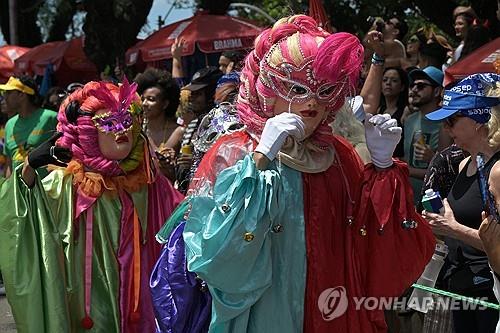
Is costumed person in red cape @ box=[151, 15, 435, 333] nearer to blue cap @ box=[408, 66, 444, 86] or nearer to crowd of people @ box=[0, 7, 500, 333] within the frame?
crowd of people @ box=[0, 7, 500, 333]

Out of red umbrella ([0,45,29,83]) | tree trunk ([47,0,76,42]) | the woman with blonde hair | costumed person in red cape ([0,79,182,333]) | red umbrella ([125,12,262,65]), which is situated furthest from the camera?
tree trunk ([47,0,76,42])

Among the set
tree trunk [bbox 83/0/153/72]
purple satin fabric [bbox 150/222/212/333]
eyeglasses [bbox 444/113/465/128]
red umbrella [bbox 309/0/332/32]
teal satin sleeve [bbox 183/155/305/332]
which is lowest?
tree trunk [bbox 83/0/153/72]

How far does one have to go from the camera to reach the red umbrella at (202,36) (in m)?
10.5

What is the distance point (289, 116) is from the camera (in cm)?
308

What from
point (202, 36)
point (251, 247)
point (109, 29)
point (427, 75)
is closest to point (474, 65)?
point (427, 75)

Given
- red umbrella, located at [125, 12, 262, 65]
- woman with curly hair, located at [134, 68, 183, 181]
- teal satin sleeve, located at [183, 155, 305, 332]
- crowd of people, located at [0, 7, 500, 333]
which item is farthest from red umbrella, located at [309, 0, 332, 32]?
red umbrella, located at [125, 12, 262, 65]

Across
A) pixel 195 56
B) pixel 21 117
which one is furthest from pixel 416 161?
pixel 195 56

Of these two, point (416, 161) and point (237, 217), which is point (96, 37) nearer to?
point (416, 161)

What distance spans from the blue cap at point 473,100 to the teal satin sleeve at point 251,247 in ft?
2.75

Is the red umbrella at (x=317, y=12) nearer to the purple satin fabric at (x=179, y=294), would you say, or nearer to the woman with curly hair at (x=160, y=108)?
the purple satin fabric at (x=179, y=294)

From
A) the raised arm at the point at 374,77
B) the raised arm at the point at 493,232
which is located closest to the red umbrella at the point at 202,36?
the raised arm at the point at 374,77

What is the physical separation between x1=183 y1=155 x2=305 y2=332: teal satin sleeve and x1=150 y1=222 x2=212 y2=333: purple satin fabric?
0.30m

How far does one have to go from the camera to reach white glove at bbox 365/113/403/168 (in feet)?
10.6

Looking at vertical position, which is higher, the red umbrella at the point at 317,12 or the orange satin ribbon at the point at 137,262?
the red umbrella at the point at 317,12
